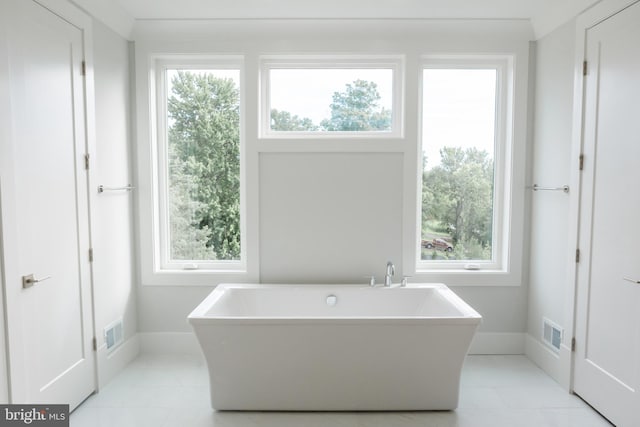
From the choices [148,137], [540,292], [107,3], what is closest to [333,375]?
[540,292]

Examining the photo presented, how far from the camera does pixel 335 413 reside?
241 centimetres

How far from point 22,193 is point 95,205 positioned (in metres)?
0.63

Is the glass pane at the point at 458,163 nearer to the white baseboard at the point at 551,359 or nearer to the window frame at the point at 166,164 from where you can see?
the white baseboard at the point at 551,359

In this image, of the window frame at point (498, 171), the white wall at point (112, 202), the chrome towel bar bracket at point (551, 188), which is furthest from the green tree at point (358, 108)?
the white wall at point (112, 202)

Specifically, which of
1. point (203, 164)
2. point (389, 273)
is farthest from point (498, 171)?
Result: point (203, 164)

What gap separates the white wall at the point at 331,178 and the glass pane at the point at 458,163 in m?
0.21

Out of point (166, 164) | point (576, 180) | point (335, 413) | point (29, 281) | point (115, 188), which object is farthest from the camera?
point (166, 164)

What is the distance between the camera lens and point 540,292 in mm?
3049

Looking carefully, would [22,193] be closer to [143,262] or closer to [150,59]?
[143,262]

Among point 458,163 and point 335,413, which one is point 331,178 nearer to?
point 458,163

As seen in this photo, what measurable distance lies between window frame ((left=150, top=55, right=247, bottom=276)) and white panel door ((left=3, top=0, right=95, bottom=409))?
73 centimetres

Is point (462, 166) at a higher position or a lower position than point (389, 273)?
higher

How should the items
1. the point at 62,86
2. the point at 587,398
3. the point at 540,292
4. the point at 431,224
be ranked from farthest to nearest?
the point at 431,224 < the point at 540,292 < the point at 587,398 < the point at 62,86

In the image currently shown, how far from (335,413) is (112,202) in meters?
1.97
